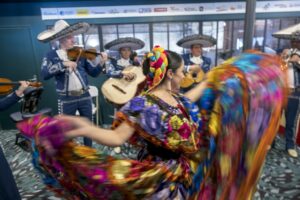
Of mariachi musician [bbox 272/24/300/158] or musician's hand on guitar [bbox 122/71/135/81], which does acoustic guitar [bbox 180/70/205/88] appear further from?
mariachi musician [bbox 272/24/300/158]

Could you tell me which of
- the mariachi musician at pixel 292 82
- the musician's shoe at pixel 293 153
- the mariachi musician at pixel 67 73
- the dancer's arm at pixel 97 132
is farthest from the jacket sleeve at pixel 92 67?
the musician's shoe at pixel 293 153

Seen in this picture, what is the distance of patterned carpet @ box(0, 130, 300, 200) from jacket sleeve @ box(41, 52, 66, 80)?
1.27m

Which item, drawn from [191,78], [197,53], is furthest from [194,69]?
[197,53]

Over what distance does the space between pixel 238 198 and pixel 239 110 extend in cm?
49

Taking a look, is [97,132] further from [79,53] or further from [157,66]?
[79,53]

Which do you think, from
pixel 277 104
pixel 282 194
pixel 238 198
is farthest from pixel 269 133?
pixel 282 194

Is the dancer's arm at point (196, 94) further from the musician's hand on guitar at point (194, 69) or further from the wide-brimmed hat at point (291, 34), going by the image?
the musician's hand on guitar at point (194, 69)

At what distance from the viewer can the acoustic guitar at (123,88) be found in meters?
3.58

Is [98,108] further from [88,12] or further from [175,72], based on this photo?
[175,72]

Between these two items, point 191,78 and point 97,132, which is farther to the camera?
point 191,78

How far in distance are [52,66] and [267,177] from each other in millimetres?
2832

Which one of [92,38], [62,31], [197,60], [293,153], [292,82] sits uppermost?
[62,31]

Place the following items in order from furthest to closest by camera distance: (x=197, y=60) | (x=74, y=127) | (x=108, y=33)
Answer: (x=108, y=33), (x=197, y=60), (x=74, y=127)

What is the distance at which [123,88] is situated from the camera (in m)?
3.71
